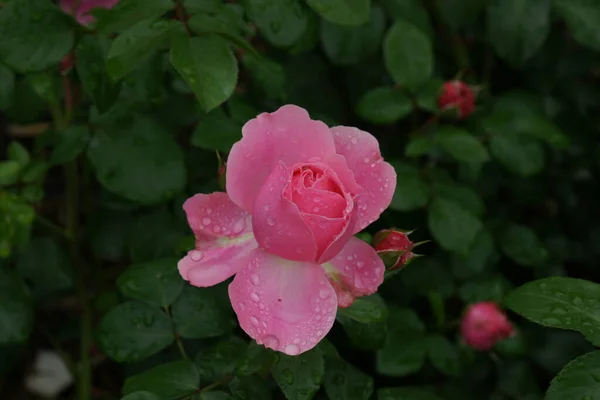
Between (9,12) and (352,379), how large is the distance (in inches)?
29.4

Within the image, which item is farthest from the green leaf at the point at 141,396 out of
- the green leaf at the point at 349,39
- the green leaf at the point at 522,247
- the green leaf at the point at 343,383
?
the green leaf at the point at 522,247

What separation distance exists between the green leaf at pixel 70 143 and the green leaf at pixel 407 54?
23.4 inches

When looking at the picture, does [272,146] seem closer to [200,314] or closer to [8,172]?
[200,314]

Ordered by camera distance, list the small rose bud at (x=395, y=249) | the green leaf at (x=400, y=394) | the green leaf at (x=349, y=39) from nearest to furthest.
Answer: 1. the small rose bud at (x=395, y=249)
2. the green leaf at (x=400, y=394)
3. the green leaf at (x=349, y=39)

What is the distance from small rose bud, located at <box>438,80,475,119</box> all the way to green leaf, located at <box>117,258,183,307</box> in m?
0.64

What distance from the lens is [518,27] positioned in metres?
1.58

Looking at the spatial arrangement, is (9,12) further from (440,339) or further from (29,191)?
(440,339)

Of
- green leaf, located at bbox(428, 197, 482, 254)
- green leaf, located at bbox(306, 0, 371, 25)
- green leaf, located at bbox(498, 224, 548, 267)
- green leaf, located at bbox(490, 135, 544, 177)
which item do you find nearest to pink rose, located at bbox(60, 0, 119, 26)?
green leaf, located at bbox(306, 0, 371, 25)

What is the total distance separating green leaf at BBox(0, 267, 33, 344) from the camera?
1.25m

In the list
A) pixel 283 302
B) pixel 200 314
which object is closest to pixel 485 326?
pixel 200 314

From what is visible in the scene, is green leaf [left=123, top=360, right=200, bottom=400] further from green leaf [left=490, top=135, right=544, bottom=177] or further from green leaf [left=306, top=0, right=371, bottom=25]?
green leaf [left=490, top=135, right=544, bottom=177]

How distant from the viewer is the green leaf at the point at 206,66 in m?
0.90

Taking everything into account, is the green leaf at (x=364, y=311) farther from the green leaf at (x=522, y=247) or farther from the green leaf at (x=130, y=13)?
the green leaf at (x=522, y=247)

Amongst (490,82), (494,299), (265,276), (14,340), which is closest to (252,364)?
(265,276)
